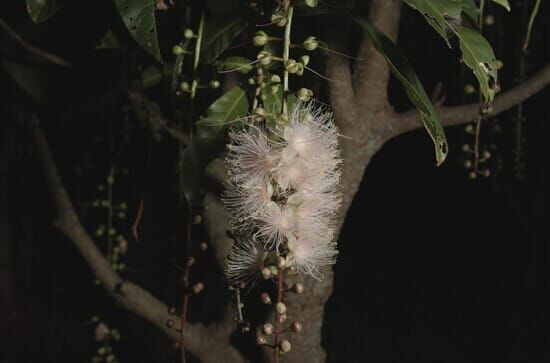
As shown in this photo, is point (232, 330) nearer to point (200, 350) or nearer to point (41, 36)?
point (200, 350)

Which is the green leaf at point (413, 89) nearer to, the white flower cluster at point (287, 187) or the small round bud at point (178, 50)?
the white flower cluster at point (287, 187)

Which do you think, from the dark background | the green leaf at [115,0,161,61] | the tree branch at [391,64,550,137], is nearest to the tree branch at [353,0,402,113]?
the tree branch at [391,64,550,137]

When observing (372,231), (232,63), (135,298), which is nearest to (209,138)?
(232,63)

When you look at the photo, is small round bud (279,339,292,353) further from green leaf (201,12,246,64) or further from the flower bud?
green leaf (201,12,246,64)

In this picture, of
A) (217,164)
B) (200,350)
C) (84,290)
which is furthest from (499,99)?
(84,290)

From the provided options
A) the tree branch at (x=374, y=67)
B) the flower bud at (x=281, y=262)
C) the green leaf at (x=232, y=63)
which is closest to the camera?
the flower bud at (x=281, y=262)

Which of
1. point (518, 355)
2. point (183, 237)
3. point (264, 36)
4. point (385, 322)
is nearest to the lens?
point (264, 36)

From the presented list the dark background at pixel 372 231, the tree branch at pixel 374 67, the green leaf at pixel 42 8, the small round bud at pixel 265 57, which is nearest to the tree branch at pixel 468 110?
the tree branch at pixel 374 67
